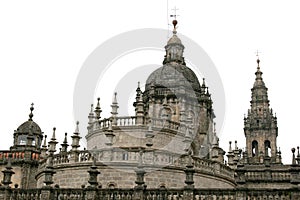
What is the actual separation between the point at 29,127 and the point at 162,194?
2046 centimetres

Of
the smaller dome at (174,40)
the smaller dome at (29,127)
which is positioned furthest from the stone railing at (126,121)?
the smaller dome at (174,40)

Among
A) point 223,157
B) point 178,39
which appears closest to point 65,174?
point 223,157

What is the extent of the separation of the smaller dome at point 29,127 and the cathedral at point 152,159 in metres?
0.09

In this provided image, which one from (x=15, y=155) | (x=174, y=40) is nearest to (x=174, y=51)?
(x=174, y=40)

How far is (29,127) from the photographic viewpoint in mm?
38375

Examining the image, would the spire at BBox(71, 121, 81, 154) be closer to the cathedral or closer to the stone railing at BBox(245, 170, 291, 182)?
the cathedral

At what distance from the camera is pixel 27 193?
2270 cm

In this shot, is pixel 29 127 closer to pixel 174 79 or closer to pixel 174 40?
pixel 174 79

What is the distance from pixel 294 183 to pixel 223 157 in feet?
57.5

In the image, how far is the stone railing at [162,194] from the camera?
67.1 ft

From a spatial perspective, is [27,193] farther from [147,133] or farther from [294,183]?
[294,183]

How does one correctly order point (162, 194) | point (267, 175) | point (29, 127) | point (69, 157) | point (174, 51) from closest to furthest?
point (162, 194), point (69, 157), point (267, 175), point (29, 127), point (174, 51)

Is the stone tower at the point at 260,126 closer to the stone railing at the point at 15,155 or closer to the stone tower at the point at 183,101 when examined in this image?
the stone tower at the point at 183,101

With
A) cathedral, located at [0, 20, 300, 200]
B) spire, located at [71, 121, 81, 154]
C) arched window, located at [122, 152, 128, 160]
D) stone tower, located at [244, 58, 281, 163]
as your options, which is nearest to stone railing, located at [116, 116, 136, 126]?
cathedral, located at [0, 20, 300, 200]
